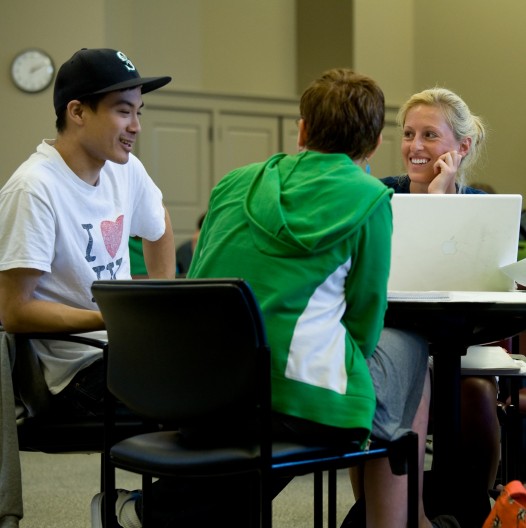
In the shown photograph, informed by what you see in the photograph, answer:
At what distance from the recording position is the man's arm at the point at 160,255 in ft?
8.85

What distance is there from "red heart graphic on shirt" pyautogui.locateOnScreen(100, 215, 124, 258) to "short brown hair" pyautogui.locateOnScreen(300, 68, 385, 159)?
723 millimetres

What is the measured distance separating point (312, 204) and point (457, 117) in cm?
146

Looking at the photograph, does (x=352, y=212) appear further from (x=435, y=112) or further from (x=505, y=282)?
(x=435, y=112)

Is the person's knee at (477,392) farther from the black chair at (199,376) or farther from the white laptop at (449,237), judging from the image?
the black chair at (199,376)

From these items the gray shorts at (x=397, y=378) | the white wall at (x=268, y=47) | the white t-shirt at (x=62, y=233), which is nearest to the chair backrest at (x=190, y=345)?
the gray shorts at (x=397, y=378)

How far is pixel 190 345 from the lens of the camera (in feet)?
5.32

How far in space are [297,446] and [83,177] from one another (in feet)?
3.26

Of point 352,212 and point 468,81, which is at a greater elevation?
point 468,81

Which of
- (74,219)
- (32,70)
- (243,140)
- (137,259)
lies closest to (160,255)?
(74,219)

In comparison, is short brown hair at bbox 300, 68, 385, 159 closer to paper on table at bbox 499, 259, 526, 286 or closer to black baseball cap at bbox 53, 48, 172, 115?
paper on table at bbox 499, 259, 526, 286

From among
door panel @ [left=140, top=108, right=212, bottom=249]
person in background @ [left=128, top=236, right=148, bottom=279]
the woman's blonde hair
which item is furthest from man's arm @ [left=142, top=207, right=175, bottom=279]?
door panel @ [left=140, top=108, right=212, bottom=249]

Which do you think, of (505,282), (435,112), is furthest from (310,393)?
(435,112)

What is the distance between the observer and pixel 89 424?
7.09 ft

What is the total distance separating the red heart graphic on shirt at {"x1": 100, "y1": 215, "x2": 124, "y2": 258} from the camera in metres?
2.37
